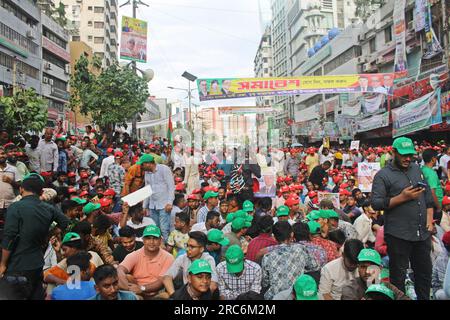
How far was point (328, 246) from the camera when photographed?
5258mm

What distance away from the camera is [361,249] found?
4.38 m

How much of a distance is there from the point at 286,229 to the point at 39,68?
39704 millimetres

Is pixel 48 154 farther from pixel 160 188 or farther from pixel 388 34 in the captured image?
pixel 388 34

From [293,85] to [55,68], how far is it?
3367 cm

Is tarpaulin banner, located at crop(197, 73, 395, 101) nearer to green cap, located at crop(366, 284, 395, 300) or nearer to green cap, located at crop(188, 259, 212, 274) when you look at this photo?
green cap, located at crop(188, 259, 212, 274)

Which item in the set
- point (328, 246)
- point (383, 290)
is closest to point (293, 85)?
point (328, 246)

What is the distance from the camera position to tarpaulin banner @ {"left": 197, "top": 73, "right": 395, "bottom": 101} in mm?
17891

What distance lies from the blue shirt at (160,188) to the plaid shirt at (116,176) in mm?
2098

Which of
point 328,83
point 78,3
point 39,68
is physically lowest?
point 328,83

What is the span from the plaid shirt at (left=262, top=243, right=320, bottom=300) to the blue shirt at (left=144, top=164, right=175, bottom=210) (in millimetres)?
3101

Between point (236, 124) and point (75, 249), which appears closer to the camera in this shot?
point (75, 249)

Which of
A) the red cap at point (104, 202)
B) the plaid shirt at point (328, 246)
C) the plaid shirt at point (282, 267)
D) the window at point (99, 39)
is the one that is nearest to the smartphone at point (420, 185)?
the plaid shirt at point (282, 267)
